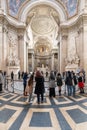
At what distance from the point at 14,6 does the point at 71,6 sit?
301 inches

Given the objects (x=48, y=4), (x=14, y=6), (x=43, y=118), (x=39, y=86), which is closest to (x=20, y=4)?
(x=14, y=6)

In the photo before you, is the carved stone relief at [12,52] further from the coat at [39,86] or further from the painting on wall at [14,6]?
the coat at [39,86]

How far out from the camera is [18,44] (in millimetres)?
21969

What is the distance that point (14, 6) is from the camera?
20.5 metres

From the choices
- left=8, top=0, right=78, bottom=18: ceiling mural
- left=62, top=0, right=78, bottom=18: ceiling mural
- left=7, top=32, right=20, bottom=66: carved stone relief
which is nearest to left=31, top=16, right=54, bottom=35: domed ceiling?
left=8, top=0, right=78, bottom=18: ceiling mural

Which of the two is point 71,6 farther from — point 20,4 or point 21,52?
point 21,52

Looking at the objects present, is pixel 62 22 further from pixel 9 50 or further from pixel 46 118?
pixel 46 118

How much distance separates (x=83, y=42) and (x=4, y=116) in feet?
46.2

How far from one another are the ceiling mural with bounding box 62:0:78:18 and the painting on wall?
633 cm

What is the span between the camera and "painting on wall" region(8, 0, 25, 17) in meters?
19.5

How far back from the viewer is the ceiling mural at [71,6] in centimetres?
1938

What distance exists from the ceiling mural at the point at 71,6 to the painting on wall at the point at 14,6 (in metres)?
6.33

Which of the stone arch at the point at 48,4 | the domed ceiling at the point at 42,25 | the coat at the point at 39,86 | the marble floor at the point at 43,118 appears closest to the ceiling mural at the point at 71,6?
the stone arch at the point at 48,4

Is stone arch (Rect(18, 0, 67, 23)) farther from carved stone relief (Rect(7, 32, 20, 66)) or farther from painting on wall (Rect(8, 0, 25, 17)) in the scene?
carved stone relief (Rect(7, 32, 20, 66))
